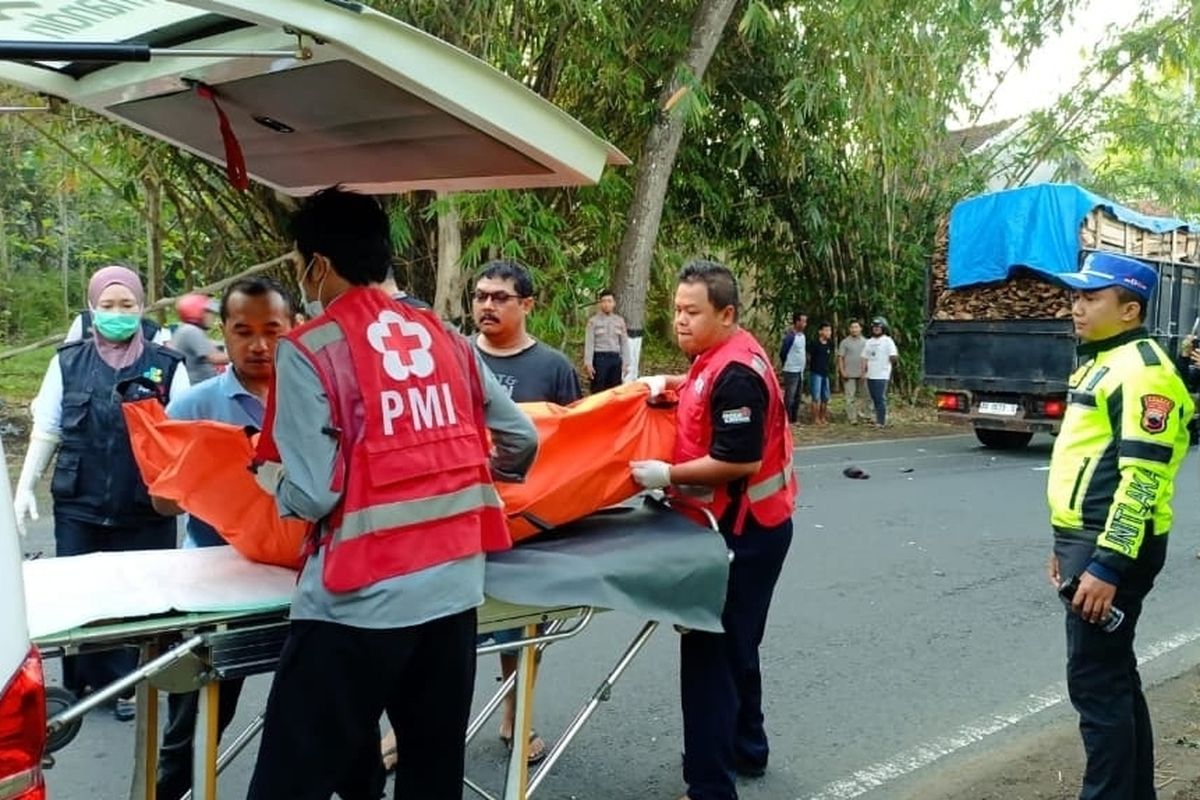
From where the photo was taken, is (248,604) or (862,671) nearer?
(248,604)

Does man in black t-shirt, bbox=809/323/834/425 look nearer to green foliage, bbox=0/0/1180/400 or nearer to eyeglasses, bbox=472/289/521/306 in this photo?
green foliage, bbox=0/0/1180/400

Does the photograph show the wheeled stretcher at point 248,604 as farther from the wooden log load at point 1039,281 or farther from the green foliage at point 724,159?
the wooden log load at point 1039,281

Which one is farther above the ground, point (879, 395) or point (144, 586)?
point (144, 586)

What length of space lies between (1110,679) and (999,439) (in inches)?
458

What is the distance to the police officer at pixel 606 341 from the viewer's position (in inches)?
542

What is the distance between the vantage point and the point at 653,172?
13203 mm

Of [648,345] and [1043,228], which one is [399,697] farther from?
[648,345]

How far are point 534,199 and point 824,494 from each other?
5.15m

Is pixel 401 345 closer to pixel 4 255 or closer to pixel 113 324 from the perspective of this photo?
pixel 113 324

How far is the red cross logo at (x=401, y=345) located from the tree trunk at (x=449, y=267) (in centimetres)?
1044

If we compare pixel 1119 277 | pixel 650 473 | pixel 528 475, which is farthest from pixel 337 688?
pixel 1119 277

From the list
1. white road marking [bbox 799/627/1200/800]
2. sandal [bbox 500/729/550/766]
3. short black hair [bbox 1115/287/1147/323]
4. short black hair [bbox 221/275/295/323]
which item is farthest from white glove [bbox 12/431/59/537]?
short black hair [bbox 1115/287/1147/323]

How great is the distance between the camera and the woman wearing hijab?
4.01 meters

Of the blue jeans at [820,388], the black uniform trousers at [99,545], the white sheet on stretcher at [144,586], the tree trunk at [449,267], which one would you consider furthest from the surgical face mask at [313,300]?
the blue jeans at [820,388]
